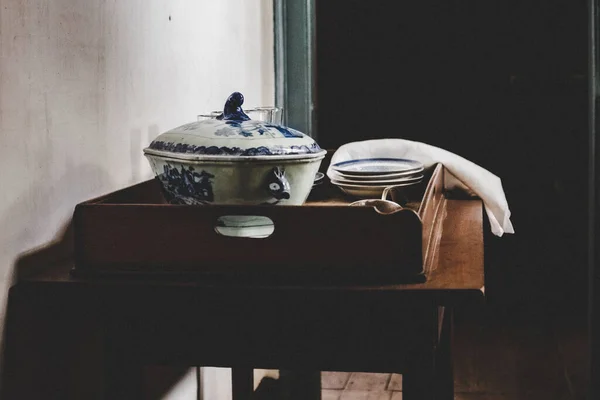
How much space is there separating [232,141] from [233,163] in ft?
0.14

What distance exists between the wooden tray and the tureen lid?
4.0 inches

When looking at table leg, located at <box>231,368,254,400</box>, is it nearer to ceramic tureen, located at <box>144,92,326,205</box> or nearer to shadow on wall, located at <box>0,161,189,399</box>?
shadow on wall, located at <box>0,161,189,399</box>

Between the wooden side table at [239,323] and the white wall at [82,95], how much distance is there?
0.11 meters

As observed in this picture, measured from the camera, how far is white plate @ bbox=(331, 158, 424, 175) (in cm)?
187

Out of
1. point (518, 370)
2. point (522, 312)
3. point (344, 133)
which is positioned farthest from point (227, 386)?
point (344, 133)

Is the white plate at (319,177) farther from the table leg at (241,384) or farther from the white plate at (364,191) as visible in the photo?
the table leg at (241,384)

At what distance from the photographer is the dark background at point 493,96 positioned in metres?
4.70

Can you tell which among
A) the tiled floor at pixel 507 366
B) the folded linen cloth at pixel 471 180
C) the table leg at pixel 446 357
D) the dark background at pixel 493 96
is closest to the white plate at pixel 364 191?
the folded linen cloth at pixel 471 180

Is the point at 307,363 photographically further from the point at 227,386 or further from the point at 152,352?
the point at 227,386

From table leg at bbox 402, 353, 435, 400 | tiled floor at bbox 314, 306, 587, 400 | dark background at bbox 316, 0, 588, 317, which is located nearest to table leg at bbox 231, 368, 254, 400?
tiled floor at bbox 314, 306, 587, 400

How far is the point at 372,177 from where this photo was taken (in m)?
1.85

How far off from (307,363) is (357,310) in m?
0.12

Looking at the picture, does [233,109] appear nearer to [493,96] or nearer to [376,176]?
[376,176]

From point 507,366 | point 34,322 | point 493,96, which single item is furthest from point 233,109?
point 493,96
